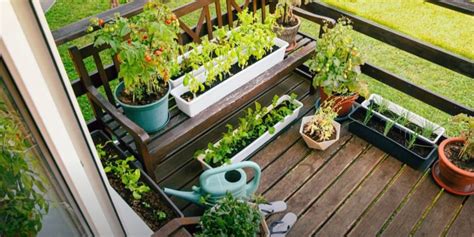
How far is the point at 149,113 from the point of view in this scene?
1.88 m

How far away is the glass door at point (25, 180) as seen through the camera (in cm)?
92

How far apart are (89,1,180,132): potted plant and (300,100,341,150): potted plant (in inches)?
37.0

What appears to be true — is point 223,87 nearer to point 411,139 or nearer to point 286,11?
point 286,11

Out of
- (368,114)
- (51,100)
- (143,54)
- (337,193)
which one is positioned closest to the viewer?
(51,100)

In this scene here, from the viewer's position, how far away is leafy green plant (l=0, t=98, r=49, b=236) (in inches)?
37.6

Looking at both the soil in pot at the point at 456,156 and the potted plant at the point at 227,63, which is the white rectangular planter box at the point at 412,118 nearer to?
the soil in pot at the point at 456,156

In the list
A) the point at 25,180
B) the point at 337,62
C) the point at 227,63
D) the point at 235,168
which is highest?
the point at 25,180

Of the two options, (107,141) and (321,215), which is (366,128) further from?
(107,141)

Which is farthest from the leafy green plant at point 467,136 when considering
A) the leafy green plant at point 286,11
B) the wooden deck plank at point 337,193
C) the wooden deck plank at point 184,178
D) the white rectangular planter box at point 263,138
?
the wooden deck plank at point 184,178

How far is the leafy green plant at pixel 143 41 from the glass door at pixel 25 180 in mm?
664

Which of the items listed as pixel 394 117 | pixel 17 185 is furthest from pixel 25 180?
pixel 394 117

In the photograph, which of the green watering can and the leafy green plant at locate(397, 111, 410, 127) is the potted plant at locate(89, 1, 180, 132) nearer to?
the green watering can

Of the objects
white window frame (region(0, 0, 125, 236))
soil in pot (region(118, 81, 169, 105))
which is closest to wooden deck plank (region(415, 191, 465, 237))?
soil in pot (region(118, 81, 169, 105))

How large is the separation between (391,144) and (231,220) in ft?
4.12
